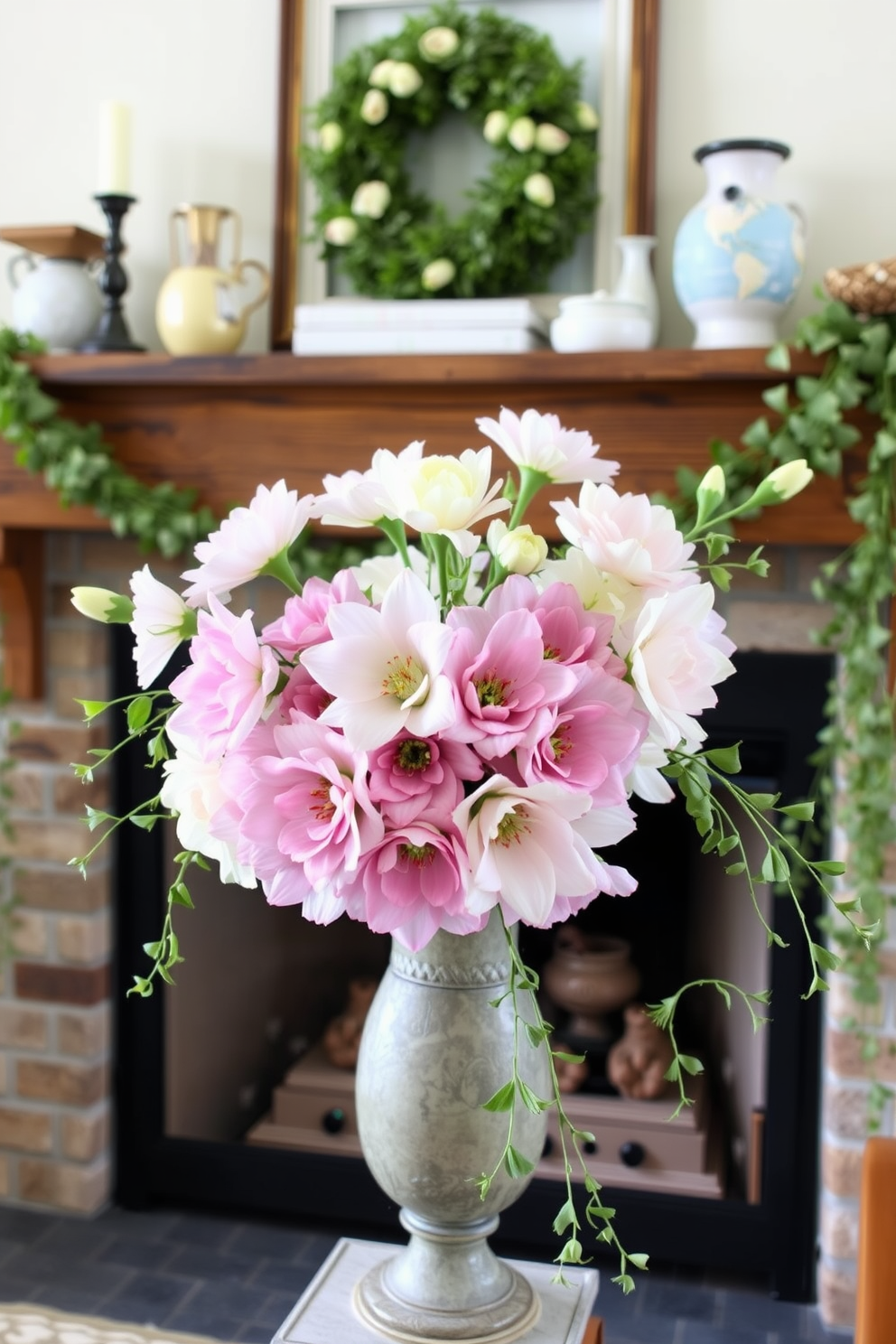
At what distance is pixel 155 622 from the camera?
879mm

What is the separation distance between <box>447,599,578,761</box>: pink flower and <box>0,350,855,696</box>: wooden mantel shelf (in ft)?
4.03

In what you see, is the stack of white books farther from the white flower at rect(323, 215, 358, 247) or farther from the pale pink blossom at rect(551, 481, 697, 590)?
the pale pink blossom at rect(551, 481, 697, 590)

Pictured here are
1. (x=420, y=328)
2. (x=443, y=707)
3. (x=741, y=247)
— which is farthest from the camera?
(x=420, y=328)

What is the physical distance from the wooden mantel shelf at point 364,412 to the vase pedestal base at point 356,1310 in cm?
117

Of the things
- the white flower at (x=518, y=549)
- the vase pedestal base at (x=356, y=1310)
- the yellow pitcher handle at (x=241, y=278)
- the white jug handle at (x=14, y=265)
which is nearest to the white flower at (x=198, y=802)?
the white flower at (x=518, y=549)

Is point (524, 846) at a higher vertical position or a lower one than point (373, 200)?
lower

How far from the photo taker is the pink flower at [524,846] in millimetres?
778

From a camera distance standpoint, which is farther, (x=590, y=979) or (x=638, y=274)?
(x=590, y=979)

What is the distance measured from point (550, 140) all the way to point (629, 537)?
4.64 feet

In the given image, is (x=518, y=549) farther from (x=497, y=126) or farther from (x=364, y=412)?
(x=497, y=126)

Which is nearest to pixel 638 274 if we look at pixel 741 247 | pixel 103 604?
pixel 741 247

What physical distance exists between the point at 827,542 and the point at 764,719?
0.97 feet

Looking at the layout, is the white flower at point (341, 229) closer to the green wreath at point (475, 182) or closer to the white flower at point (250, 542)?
the green wreath at point (475, 182)

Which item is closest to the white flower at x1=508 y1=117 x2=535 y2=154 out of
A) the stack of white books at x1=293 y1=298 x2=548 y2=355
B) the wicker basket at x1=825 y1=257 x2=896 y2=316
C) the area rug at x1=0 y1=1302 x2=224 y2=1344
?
the stack of white books at x1=293 y1=298 x2=548 y2=355
